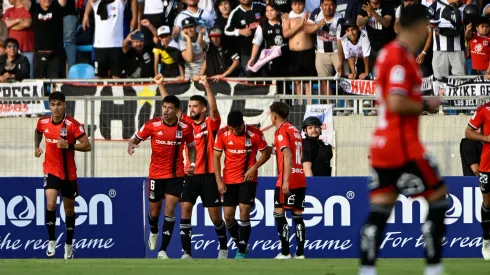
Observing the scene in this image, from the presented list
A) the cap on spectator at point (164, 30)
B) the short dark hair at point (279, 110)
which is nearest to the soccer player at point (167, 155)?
the short dark hair at point (279, 110)

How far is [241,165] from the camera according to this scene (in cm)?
1745

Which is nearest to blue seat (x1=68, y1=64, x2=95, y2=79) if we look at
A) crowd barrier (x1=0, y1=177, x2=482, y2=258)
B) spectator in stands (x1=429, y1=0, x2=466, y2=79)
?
crowd barrier (x1=0, y1=177, x2=482, y2=258)

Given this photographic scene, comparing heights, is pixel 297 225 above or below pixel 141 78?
below

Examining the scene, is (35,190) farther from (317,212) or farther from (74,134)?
(317,212)

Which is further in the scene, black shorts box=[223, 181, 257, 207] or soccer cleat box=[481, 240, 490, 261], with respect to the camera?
black shorts box=[223, 181, 257, 207]

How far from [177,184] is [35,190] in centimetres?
309

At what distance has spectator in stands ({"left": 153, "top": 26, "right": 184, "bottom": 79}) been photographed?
22.8 meters

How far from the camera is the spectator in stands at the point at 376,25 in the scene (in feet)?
72.4

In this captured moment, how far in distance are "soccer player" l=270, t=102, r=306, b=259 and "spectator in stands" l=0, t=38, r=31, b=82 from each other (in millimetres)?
7825

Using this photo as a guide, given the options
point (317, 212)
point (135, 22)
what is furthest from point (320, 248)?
point (135, 22)

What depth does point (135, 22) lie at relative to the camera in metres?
24.0

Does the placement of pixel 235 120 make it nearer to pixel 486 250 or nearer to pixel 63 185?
pixel 63 185

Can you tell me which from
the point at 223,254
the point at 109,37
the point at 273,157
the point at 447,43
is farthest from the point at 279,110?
the point at 109,37

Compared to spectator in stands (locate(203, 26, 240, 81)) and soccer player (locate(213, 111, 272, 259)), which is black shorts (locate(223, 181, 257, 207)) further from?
spectator in stands (locate(203, 26, 240, 81))
